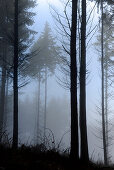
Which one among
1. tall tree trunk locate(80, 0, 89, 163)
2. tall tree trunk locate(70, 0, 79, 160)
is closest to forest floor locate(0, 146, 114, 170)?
tall tree trunk locate(70, 0, 79, 160)

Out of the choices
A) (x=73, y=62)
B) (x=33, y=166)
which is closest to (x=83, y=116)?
(x=73, y=62)

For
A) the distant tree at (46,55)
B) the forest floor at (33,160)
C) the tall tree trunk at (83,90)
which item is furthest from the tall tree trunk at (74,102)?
the distant tree at (46,55)

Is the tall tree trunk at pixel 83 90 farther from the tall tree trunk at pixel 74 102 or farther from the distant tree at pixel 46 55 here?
the distant tree at pixel 46 55

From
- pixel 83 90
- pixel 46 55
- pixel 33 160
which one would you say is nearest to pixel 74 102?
pixel 83 90

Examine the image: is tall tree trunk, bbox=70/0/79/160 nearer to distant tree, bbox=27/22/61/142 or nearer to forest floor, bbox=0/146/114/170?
forest floor, bbox=0/146/114/170

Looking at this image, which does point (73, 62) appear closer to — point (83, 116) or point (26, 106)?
point (83, 116)

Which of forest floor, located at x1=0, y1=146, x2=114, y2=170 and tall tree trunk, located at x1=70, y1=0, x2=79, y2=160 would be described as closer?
forest floor, located at x1=0, y1=146, x2=114, y2=170

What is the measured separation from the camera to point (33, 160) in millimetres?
5746

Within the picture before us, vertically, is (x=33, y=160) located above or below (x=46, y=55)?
below

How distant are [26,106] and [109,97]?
120 ft

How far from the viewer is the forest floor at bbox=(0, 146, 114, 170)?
5.07 m

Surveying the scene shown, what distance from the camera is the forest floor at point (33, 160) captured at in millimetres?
5066

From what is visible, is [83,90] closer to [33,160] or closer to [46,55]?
[33,160]

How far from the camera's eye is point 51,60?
3303 cm
